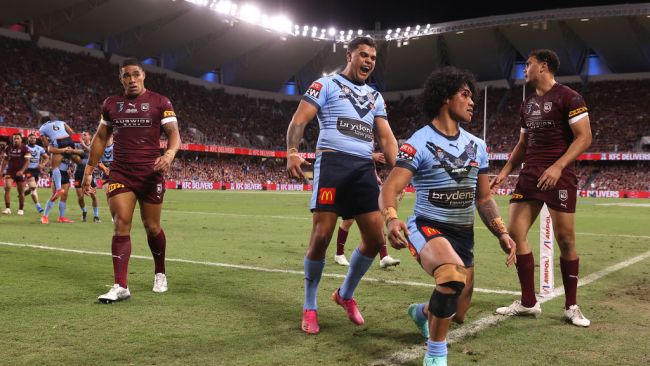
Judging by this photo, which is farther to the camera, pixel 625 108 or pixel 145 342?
pixel 625 108

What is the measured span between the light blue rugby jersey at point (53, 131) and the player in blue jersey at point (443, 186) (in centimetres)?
1109

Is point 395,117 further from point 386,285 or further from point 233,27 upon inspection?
point 386,285

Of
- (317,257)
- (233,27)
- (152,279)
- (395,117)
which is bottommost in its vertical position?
→ (152,279)

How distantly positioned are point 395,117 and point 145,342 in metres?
67.5

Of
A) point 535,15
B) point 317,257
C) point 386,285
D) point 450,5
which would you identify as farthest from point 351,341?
point 450,5

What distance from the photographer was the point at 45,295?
5711 mm

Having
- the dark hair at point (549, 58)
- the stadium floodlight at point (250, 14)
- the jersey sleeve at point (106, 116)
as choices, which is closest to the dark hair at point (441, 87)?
the dark hair at point (549, 58)

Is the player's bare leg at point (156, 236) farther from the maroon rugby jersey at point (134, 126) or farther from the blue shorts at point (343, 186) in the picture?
the blue shorts at point (343, 186)

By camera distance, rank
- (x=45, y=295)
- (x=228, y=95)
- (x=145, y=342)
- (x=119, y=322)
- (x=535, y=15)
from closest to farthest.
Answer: (x=145, y=342) < (x=119, y=322) < (x=45, y=295) < (x=535, y=15) < (x=228, y=95)

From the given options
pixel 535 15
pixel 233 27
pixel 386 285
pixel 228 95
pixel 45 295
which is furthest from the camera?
pixel 228 95

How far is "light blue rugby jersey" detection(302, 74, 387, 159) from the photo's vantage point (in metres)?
4.95

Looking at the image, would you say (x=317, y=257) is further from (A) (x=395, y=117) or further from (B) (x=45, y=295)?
(A) (x=395, y=117)

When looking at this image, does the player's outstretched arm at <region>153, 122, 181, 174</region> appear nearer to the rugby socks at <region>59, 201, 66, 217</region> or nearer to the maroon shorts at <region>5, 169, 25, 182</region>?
the rugby socks at <region>59, 201, 66, 217</region>

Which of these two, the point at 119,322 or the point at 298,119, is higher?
the point at 298,119
